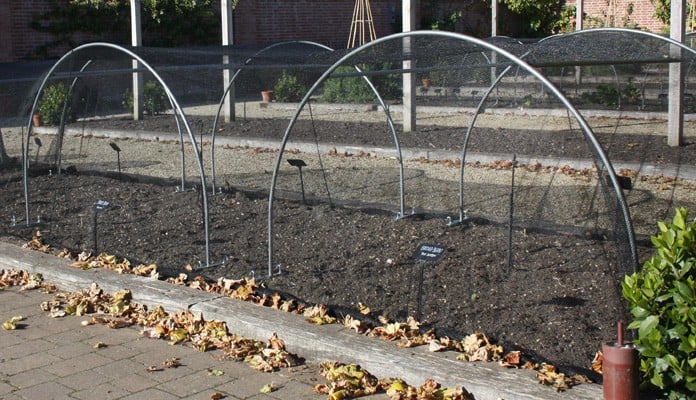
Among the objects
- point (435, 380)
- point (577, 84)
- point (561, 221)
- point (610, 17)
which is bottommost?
point (435, 380)

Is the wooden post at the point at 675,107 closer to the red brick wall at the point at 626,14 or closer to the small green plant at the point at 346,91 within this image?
the small green plant at the point at 346,91

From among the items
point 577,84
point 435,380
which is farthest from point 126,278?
point 577,84

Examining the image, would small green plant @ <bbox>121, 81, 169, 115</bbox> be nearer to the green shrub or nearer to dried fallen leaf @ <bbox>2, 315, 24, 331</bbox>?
the green shrub

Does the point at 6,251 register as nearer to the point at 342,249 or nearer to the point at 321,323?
the point at 342,249

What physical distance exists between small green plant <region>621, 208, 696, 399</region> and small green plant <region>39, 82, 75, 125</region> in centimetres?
714

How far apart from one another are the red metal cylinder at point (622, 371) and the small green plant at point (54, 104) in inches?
283

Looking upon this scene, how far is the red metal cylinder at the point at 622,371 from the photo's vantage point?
3979 millimetres

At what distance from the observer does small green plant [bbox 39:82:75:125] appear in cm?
1025

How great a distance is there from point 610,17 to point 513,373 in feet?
80.1

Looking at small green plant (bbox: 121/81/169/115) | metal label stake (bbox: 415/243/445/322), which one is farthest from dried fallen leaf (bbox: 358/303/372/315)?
small green plant (bbox: 121/81/169/115)

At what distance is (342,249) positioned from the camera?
723 centimetres

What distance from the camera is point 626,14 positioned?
1095 inches

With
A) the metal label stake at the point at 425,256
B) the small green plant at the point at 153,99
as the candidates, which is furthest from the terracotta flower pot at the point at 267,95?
the metal label stake at the point at 425,256

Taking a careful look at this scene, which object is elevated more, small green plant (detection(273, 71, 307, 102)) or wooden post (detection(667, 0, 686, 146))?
small green plant (detection(273, 71, 307, 102))
